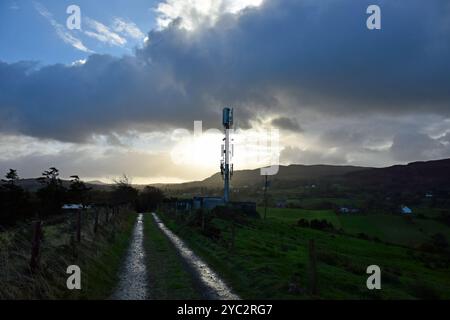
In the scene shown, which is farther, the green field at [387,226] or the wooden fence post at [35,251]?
the green field at [387,226]

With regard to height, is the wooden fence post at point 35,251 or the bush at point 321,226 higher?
the wooden fence post at point 35,251

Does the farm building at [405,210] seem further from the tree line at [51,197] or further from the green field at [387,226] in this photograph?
the tree line at [51,197]

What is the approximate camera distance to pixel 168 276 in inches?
588

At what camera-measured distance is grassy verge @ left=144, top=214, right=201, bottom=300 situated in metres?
12.2

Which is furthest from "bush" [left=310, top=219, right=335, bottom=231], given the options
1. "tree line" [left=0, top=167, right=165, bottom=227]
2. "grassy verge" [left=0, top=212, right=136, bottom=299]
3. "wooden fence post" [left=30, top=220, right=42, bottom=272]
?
"wooden fence post" [left=30, top=220, right=42, bottom=272]

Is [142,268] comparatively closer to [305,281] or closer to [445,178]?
[305,281]

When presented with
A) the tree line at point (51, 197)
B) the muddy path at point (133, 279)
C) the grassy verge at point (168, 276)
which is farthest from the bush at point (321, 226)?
the muddy path at point (133, 279)

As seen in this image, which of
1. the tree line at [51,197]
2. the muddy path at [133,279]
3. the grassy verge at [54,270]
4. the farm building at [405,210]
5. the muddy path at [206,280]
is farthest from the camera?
the farm building at [405,210]

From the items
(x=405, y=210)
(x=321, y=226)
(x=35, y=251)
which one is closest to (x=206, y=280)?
(x=35, y=251)

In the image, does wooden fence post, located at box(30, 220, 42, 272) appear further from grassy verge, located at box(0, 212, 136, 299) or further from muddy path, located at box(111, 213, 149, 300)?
muddy path, located at box(111, 213, 149, 300)

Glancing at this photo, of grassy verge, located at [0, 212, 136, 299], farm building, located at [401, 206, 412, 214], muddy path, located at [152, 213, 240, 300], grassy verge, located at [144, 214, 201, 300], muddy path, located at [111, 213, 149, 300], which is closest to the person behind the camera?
grassy verge, located at [0, 212, 136, 299]

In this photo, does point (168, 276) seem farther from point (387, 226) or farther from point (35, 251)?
point (387, 226)

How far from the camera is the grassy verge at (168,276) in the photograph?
40.1ft
